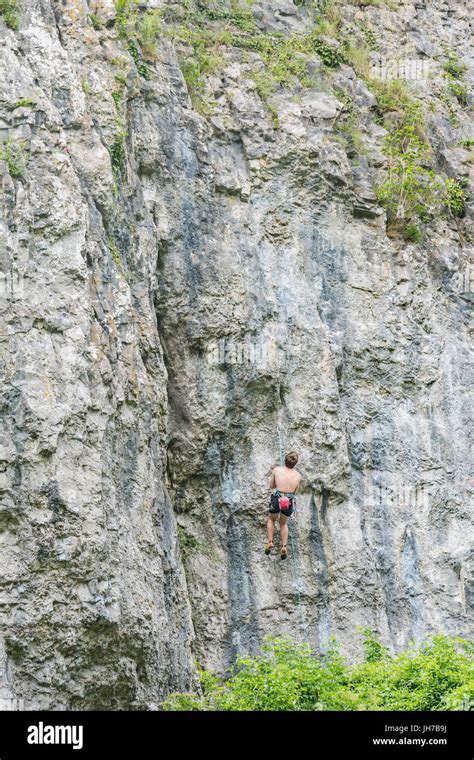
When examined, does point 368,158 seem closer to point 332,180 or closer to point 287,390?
point 332,180

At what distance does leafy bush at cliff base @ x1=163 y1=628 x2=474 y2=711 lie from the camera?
980cm

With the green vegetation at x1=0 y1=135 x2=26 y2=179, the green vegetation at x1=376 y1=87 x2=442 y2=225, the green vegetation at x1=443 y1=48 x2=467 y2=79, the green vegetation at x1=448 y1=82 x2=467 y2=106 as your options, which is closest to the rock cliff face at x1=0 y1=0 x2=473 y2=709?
the green vegetation at x1=0 y1=135 x2=26 y2=179

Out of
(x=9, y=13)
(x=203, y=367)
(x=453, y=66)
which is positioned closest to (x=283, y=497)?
(x=203, y=367)

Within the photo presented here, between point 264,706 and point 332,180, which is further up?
point 332,180

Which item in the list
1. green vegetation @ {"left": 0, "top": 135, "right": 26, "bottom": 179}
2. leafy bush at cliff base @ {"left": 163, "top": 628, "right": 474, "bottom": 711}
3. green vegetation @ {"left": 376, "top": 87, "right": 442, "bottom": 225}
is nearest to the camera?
leafy bush at cliff base @ {"left": 163, "top": 628, "right": 474, "bottom": 711}

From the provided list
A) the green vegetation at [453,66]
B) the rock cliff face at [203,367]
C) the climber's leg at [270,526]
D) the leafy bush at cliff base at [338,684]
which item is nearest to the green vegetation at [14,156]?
the rock cliff face at [203,367]

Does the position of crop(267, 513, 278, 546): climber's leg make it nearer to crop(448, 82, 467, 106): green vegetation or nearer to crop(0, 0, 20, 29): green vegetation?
crop(0, 0, 20, 29): green vegetation

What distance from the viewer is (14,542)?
9.78 meters

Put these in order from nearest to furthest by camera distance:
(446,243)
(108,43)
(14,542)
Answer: (14,542), (108,43), (446,243)

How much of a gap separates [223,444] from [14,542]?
12.0 ft

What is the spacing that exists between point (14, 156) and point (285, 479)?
4.64 m

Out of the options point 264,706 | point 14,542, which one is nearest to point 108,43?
point 14,542

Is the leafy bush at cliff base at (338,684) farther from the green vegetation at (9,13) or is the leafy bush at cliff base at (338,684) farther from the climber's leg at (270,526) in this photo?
the green vegetation at (9,13)

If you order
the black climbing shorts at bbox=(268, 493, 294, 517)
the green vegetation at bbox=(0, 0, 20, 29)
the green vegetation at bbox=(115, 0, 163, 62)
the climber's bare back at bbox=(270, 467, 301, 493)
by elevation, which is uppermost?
the green vegetation at bbox=(115, 0, 163, 62)
